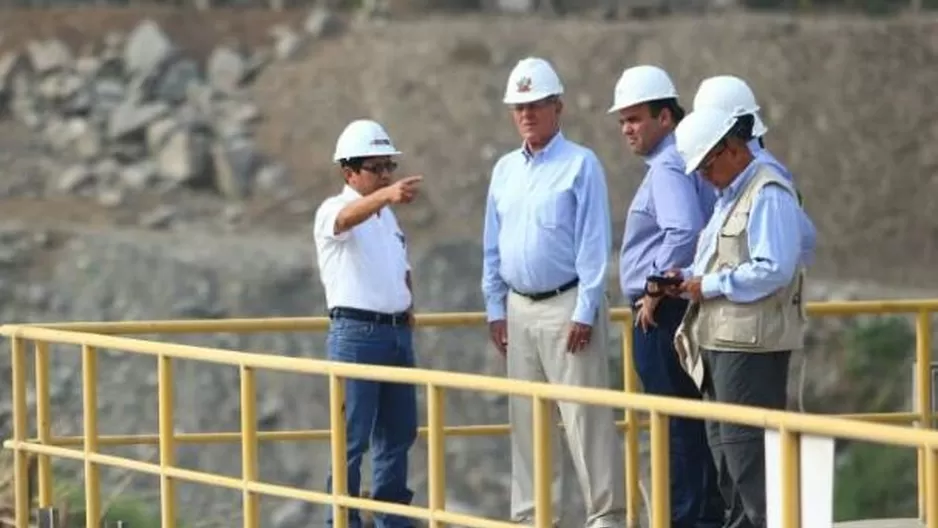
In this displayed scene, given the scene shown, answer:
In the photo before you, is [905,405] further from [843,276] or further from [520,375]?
[520,375]

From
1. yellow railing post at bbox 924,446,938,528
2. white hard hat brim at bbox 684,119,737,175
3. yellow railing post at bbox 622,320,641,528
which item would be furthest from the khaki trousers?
yellow railing post at bbox 924,446,938,528

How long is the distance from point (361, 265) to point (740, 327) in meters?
1.92

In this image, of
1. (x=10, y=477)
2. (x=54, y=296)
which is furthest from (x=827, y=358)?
(x=10, y=477)

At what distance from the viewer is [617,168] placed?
36.7 meters

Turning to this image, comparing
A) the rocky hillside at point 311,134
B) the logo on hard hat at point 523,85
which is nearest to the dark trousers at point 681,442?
the logo on hard hat at point 523,85

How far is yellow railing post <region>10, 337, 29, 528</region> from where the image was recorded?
11.6 meters

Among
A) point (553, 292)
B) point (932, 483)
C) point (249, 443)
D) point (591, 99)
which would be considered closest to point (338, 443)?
point (249, 443)

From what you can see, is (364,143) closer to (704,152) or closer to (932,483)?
(704,152)

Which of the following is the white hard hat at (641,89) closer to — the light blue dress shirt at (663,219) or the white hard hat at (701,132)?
the light blue dress shirt at (663,219)

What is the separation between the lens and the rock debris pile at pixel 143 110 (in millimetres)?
37000

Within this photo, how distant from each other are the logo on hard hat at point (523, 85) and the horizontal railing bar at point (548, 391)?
1.47m

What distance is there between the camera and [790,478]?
8.24 metres

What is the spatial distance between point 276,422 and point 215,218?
7.34 meters

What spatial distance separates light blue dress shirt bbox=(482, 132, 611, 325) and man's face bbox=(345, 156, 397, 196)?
1.54 feet
